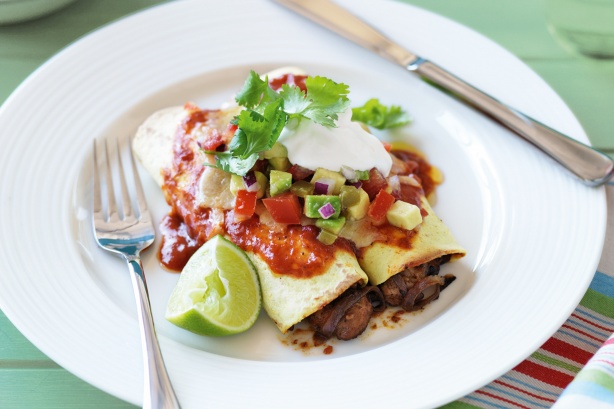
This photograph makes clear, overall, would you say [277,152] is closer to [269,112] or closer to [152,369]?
[269,112]

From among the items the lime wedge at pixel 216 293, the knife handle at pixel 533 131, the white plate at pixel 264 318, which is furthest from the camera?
the knife handle at pixel 533 131

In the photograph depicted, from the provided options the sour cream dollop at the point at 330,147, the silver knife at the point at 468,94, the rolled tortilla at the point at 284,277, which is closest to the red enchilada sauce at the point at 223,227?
the rolled tortilla at the point at 284,277

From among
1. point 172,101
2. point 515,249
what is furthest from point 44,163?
point 515,249

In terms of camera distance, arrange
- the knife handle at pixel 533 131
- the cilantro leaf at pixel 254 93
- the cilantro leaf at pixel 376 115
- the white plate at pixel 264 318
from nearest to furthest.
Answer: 1. the white plate at pixel 264 318
2. the cilantro leaf at pixel 254 93
3. the knife handle at pixel 533 131
4. the cilantro leaf at pixel 376 115

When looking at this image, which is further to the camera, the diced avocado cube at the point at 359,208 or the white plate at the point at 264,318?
the diced avocado cube at the point at 359,208

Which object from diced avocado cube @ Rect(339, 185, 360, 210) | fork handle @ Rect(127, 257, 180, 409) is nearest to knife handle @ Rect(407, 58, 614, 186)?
diced avocado cube @ Rect(339, 185, 360, 210)

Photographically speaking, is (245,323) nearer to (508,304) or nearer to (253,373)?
(253,373)

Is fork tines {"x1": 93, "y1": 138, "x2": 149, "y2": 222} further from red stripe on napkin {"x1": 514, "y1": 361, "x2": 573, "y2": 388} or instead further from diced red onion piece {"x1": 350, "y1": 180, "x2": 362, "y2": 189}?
red stripe on napkin {"x1": 514, "y1": 361, "x2": 573, "y2": 388}

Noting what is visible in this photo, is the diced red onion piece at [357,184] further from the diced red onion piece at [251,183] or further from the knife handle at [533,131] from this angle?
the knife handle at [533,131]
